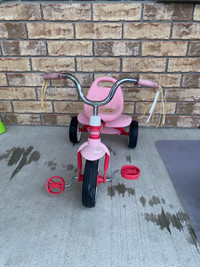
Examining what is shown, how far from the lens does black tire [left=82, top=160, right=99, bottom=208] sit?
0.82 metres

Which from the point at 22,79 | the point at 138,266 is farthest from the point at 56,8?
the point at 138,266

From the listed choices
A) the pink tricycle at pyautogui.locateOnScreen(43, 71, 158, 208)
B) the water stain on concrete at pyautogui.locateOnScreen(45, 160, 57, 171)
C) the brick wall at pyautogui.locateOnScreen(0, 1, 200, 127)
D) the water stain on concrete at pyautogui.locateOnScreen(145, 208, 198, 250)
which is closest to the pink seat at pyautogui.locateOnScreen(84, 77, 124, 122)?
the pink tricycle at pyautogui.locateOnScreen(43, 71, 158, 208)

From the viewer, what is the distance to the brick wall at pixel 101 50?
137cm

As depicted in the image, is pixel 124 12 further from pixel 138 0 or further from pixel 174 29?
pixel 174 29

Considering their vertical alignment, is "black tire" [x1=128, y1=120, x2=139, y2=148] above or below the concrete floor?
above

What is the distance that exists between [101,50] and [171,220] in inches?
46.3

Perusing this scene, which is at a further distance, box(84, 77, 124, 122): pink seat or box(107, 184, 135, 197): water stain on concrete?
box(84, 77, 124, 122): pink seat

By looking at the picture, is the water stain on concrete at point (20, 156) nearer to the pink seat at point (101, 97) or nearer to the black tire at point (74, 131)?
the black tire at point (74, 131)

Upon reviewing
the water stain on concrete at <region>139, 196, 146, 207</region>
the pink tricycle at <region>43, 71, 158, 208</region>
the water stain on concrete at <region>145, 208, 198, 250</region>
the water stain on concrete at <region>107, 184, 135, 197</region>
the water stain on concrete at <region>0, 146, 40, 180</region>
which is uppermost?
the pink tricycle at <region>43, 71, 158, 208</region>

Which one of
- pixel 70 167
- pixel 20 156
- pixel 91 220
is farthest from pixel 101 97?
pixel 91 220

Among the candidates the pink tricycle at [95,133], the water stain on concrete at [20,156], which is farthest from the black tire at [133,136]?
the water stain on concrete at [20,156]

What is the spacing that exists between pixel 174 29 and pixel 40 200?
1.37 meters

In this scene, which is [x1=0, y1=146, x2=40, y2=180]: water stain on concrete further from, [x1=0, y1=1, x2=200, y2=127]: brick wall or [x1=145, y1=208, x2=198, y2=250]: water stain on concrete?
[x1=145, y1=208, x2=198, y2=250]: water stain on concrete

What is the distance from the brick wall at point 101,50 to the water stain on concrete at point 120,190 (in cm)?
77
